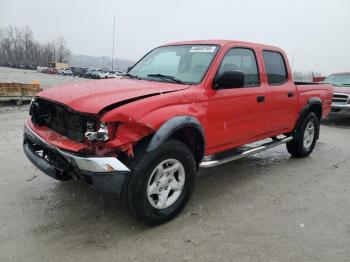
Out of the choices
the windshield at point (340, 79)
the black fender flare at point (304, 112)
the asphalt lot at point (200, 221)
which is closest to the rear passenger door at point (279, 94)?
the black fender flare at point (304, 112)

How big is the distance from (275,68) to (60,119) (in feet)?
11.3

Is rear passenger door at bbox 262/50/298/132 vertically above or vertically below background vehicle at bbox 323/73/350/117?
above

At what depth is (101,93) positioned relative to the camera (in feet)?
12.0

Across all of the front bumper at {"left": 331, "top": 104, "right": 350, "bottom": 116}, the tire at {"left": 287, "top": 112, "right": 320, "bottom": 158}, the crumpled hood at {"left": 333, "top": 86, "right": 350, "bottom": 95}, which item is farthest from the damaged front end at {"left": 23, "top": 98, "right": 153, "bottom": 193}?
the crumpled hood at {"left": 333, "top": 86, "right": 350, "bottom": 95}

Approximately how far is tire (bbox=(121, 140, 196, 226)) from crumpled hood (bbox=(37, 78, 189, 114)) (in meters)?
0.56

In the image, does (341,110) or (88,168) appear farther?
(341,110)

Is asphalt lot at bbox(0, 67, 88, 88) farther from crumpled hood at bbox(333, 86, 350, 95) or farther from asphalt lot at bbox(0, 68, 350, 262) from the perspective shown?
asphalt lot at bbox(0, 68, 350, 262)

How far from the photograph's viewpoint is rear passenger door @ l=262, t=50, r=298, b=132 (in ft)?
17.9

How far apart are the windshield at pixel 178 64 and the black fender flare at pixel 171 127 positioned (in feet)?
2.03

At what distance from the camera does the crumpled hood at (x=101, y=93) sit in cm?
342

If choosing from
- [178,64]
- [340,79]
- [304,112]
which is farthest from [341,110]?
[178,64]

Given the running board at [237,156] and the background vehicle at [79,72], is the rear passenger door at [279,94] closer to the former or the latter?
the running board at [237,156]

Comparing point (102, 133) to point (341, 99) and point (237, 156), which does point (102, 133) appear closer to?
point (237, 156)

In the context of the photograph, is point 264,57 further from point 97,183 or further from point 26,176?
point 26,176
